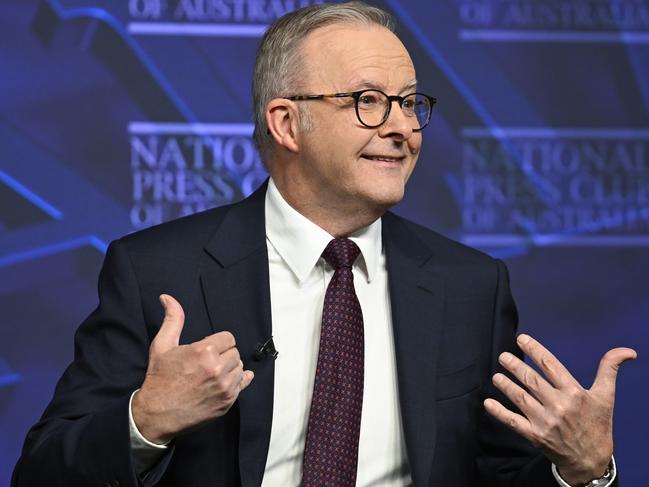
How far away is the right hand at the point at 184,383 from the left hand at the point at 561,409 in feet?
1.51

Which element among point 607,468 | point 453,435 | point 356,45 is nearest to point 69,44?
point 356,45

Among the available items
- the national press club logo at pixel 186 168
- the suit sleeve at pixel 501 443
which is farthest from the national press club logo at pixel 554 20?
the suit sleeve at pixel 501 443

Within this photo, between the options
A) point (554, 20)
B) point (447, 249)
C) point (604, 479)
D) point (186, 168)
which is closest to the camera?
point (604, 479)

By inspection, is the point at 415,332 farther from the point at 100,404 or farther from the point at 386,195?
the point at 100,404

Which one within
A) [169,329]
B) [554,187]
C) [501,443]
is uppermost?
[169,329]

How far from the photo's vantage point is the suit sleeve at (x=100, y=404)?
2.04 metres

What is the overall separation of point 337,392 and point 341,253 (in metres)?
0.29

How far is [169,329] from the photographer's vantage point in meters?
2.00

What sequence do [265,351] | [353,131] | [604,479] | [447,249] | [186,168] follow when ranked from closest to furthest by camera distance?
1. [604,479]
2. [265,351]
3. [353,131]
4. [447,249]
5. [186,168]

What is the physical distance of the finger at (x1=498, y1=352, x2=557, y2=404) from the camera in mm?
2025

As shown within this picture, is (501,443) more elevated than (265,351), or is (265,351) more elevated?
(265,351)

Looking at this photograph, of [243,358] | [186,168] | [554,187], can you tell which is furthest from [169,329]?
[554,187]

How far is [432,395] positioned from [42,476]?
2.47 ft

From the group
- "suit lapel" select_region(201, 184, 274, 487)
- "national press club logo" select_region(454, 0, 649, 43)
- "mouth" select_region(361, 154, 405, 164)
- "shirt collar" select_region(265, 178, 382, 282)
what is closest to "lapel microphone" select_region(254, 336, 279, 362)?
"suit lapel" select_region(201, 184, 274, 487)
